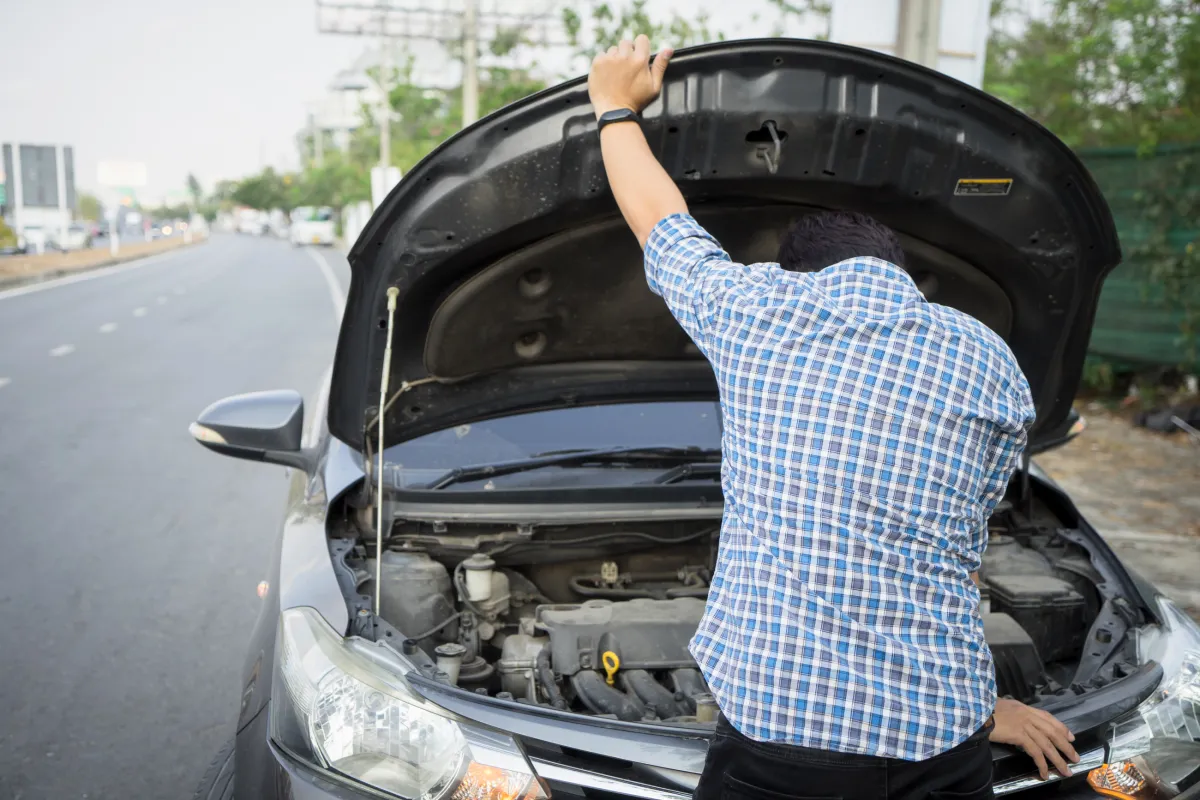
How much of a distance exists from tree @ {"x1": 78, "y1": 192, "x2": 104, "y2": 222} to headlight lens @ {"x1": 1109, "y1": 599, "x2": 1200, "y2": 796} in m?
154

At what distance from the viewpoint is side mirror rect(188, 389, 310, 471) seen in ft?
10.7

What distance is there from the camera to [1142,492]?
24.7 ft

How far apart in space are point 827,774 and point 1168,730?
44.5 inches

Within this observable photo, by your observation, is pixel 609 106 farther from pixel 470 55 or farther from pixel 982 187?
pixel 470 55

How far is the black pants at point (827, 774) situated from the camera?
176 cm

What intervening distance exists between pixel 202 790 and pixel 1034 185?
267 centimetres

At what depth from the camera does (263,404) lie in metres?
3.41

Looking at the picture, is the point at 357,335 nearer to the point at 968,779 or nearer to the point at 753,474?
the point at 753,474

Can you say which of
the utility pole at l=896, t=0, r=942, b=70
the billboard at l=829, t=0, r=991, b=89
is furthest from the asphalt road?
the utility pole at l=896, t=0, r=942, b=70

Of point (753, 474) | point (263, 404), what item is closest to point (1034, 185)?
point (753, 474)

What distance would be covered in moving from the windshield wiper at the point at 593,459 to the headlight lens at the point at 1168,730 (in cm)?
141

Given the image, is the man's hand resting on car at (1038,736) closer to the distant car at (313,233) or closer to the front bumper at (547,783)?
the front bumper at (547,783)

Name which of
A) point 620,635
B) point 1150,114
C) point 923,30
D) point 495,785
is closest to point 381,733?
point 495,785

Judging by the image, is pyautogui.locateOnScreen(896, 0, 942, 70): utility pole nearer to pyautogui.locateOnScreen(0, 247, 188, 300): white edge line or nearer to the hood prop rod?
the hood prop rod
